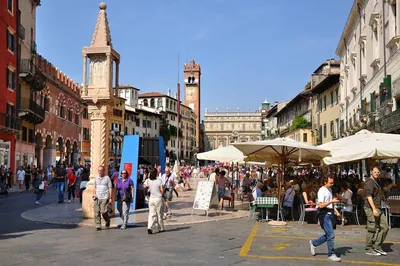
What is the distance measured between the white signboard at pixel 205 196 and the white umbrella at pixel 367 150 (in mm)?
3713

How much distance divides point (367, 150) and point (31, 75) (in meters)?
28.4

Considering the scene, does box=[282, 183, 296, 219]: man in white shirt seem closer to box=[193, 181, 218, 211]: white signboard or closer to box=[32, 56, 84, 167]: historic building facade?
box=[193, 181, 218, 211]: white signboard

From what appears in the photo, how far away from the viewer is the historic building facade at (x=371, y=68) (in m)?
19.8

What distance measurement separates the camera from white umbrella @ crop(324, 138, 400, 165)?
11.4 metres

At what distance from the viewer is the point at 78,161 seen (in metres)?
50.5

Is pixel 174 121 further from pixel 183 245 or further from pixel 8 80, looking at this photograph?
pixel 183 245

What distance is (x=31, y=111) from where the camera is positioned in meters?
33.5

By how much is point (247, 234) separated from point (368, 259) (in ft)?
10.6

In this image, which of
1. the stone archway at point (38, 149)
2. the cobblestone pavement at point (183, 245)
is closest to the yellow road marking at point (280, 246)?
the cobblestone pavement at point (183, 245)

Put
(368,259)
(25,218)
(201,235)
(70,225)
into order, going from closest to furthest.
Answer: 1. (368,259)
2. (201,235)
3. (70,225)
4. (25,218)

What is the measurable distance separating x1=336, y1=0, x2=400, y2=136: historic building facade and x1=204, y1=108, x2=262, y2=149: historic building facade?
10449cm

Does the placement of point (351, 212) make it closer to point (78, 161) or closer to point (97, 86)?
point (97, 86)

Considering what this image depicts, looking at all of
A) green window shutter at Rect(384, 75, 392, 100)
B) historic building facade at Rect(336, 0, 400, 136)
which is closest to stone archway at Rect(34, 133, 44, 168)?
historic building facade at Rect(336, 0, 400, 136)

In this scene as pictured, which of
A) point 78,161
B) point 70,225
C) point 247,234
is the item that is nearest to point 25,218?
point 70,225
